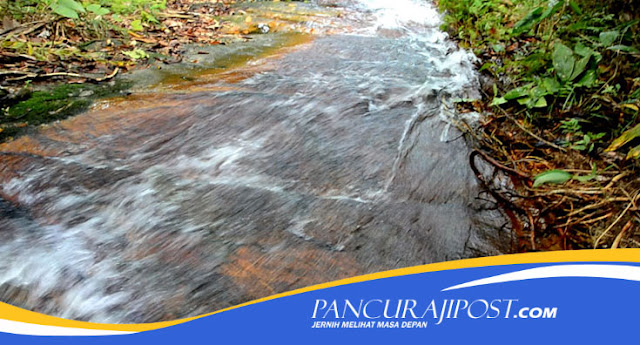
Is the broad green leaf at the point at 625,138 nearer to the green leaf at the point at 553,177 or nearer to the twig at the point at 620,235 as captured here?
the green leaf at the point at 553,177

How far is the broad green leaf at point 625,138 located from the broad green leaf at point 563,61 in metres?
0.67

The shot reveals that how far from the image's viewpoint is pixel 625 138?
221cm

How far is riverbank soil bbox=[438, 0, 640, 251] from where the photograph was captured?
6.59 feet

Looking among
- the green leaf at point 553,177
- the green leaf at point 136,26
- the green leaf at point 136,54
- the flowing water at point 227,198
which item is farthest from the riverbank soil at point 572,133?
the green leaf at point 136,26

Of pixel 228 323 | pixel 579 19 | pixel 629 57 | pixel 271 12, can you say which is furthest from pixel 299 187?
pixel 271 12

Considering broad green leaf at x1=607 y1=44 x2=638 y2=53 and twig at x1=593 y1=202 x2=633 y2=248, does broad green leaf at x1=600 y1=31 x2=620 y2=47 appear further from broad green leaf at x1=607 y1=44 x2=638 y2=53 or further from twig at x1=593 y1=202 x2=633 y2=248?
twig at x1=593 y1=202 x2=633 y2=248

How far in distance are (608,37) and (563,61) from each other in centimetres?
28

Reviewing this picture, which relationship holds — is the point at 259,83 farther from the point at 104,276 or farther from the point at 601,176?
the point at 601,176

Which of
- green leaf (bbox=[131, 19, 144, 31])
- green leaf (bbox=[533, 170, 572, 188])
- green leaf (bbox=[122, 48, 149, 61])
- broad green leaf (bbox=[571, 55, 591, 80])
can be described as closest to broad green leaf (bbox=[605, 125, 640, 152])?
green leaf (bbox=[533, 170, 572, 188])

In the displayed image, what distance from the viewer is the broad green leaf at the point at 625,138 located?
2158 mm

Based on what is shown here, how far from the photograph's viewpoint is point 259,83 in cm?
355

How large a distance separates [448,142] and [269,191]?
1392 mm

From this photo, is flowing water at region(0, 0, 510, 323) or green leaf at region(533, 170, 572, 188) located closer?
flowing water at region(0, 0, 510, 323)

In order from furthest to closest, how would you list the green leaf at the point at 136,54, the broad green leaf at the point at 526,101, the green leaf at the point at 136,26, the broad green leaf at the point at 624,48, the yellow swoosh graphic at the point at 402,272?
the green leaf at the point at 136,26, the green leaf at the point at 136,54, the broad green leaf at the point at 526,101, the broad green leaf at the point at 624,48, the yellow swoosh graphic at the point at 402,272
